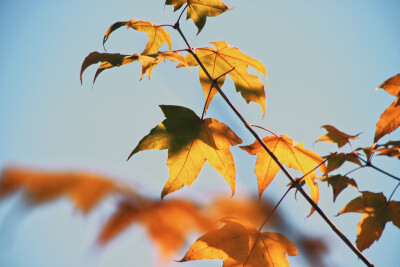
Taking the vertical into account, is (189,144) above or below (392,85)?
below

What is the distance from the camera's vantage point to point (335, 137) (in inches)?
40.2

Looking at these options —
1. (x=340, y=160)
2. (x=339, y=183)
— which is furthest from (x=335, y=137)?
(x=339, y=183)

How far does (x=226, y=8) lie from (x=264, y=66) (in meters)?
0.19

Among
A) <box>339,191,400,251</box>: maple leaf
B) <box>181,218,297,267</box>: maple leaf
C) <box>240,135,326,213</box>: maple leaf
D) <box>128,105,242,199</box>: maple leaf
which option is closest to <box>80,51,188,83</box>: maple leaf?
<box>128,105,242,199</box>: maple leaf

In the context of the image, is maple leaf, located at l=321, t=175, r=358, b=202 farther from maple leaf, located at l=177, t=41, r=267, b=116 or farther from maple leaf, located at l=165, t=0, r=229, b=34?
maple leaf, located at l=165, t=0, r=229, b=34

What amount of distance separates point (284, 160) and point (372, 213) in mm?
311

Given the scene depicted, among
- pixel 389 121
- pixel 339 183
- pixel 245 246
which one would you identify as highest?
pixel 389 121

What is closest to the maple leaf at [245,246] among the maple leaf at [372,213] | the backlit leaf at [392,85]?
the maple leaf at [372,213]

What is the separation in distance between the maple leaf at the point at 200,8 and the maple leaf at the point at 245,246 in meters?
0.52

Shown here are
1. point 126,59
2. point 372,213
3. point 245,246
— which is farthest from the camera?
point 372,213

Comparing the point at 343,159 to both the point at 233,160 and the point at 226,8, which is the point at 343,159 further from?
the point at 226,8

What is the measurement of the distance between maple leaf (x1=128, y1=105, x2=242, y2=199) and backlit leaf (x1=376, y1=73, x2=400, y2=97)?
0.43m

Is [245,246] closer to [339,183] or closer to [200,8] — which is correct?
[339,183]

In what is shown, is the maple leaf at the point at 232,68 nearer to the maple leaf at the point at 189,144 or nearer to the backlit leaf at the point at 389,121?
the maple leaf at the point at 189,144
